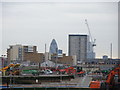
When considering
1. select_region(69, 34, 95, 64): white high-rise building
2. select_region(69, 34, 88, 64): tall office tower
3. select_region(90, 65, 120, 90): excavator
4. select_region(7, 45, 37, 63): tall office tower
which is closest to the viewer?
select_region(90, 65, 120, 90): excavator

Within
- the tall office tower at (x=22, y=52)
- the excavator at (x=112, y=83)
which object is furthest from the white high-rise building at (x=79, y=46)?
the excavator at (x=112, y=83)

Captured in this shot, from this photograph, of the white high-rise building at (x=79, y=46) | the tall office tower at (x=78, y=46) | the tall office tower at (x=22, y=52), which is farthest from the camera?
the tall office tower at (x=78, y=46)

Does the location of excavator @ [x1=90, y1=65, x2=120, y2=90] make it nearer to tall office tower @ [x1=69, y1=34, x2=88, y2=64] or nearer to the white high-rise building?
the white high-rise building

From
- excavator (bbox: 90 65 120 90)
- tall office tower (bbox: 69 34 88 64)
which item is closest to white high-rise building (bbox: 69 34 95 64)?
tall office tower (bbox: 69 34 88 64)

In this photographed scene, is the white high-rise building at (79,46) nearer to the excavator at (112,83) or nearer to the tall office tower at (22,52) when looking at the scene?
the tall office tower at (22,52)

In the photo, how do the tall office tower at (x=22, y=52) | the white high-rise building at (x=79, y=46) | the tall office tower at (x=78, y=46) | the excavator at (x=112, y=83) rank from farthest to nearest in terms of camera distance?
the tall office tower at (x=78, y=46), the white high-rise building at (x=79, y=46), the tall office tower at (x=22, y=52), the excavator at (x=112, y=83)

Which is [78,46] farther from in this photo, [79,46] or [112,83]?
[112,83]

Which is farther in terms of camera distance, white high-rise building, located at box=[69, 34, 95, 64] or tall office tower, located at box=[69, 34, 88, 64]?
tall office tower, located at box=[69, 34, 88, 64]

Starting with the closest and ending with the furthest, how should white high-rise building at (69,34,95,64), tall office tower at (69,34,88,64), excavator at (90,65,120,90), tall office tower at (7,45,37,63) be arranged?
excavator at (90,65,120,90) < tall office tower at (7,45,37,63) < white high-rise building at (69,34,95,64) < tall office tower at (69,34,88,64)

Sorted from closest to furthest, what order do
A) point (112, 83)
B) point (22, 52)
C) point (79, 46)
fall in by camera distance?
1. point (112, 83)
2. point (22, 52)
3. point (79, 46)

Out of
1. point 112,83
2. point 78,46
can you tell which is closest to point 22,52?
point 78,46

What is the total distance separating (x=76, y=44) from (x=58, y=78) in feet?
170

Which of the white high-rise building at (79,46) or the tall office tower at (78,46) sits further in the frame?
the tall office tower at (78,46)

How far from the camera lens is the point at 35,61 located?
51.3 m
